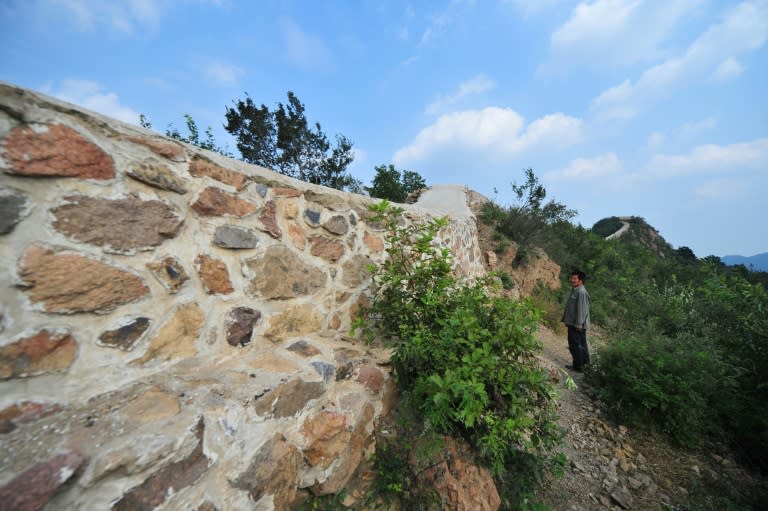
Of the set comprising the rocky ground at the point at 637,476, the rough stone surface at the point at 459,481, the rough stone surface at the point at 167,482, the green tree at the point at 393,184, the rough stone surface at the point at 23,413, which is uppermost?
the green tree at the point at 393,184

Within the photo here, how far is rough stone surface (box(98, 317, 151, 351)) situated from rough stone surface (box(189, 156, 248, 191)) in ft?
2.10

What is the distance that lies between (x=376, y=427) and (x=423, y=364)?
0.45 meters

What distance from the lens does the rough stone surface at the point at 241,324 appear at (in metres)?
1.31

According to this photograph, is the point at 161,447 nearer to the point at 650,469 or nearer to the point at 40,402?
the point at 40,402

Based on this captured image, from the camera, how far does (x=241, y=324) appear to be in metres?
1.35

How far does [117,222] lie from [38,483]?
2.46ft

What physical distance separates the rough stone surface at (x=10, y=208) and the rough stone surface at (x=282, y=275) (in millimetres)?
697

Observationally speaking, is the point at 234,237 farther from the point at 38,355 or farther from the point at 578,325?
the point at 578,325

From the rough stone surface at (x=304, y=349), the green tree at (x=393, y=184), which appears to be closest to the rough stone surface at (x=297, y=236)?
the rough stone surface at (x=304, y=349)

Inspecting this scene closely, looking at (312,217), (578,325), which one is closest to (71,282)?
(312,217)

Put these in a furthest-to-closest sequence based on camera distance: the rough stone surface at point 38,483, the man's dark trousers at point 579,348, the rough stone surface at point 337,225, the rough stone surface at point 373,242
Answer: the man's dark trousers at point 579,348 < the rough stone surface at point 373,242 < the rough stone surface at point 337,225 < the rough stone surface at point 38,483

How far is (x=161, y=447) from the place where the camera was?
2.83 feet

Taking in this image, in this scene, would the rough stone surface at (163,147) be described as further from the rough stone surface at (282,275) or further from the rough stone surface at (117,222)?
the rough stone surface at (282,275)

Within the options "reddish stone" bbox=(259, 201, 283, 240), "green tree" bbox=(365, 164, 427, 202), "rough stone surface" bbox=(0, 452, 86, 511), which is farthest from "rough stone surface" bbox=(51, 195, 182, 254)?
"green tree" bbox=(365, 164, 427, 202)
